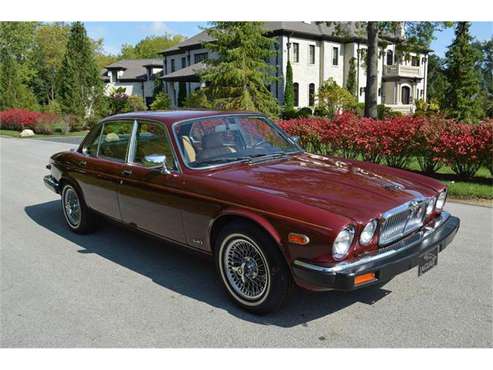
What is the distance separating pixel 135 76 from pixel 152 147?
6646 cm

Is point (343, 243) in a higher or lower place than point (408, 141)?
lower

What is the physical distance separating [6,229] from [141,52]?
324ft

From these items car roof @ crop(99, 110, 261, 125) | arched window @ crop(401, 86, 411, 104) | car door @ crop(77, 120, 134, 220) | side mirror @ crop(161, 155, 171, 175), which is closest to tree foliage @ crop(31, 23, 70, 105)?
arched window @ crop(401, 86, 411, 104)

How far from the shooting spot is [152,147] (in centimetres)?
486

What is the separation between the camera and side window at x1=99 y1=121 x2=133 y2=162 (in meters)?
A: 5.30

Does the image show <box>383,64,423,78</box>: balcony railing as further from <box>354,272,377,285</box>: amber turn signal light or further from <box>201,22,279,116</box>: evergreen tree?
<box>354,272,377,285</box>: amber turn signal light

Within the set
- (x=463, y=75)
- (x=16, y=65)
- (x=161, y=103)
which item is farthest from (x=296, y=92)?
(x=16, y=65)

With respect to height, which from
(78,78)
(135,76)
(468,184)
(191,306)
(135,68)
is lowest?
(191,306)

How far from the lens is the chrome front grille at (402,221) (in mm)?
3590

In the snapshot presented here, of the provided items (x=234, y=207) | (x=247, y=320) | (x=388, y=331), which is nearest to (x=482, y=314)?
(x=388, y=331)

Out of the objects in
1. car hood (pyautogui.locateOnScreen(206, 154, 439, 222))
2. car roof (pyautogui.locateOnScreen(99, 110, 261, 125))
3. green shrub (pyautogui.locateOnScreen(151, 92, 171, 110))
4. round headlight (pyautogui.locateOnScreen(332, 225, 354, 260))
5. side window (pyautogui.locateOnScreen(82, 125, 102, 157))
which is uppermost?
green shrub (pyautogui.locateOnScreen(151, 92, 171, 110))

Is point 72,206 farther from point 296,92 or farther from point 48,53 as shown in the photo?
point 48,53

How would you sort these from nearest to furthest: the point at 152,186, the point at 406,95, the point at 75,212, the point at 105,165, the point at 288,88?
the point at 152,186, the point at 105,165, the point at 75,212, the point at 288,88, the point at 406,95

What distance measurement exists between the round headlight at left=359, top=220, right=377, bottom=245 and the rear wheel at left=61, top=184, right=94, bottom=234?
3.89 meters
